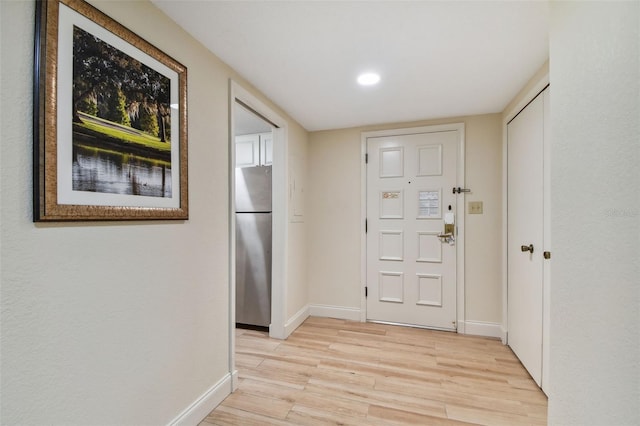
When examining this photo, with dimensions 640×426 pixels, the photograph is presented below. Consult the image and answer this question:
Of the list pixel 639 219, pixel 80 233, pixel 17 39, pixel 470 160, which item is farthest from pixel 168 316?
pixel 470 160

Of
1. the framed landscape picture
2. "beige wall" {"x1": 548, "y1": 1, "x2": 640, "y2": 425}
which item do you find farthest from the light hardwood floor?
the framed landscape picture

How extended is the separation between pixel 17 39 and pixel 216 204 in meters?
1.08

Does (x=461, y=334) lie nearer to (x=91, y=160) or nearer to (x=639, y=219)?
(x=639, y=219)

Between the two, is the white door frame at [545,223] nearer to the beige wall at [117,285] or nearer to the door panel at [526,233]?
the door panel at [526,233]

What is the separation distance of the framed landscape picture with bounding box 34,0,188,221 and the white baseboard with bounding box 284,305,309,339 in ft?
5.87

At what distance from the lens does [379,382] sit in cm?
203

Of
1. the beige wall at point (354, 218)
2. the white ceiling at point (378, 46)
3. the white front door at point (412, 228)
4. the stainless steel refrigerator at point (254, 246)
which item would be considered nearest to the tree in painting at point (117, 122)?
the white ceiling at point (378, 46)

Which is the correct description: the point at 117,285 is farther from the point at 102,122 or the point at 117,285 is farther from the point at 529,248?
the point at 529,248

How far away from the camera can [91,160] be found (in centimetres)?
108

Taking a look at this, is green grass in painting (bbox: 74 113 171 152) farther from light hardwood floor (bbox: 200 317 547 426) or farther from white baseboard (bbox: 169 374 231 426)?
light hardwood floor (bbox: 200 317 547 426)

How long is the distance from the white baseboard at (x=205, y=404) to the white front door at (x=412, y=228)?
5.85 ft

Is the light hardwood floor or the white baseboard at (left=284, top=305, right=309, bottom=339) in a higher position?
the white baseboard at (left=284, top=305, right=309, bottom=339)

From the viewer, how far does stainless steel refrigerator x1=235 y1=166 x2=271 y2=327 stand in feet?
9.68

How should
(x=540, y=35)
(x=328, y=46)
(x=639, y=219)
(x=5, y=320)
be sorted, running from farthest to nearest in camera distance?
1. (x=328, y=46)
2. (x=540, y=35)
3. (x=5, y=320)
4. (x=639, y=219)
